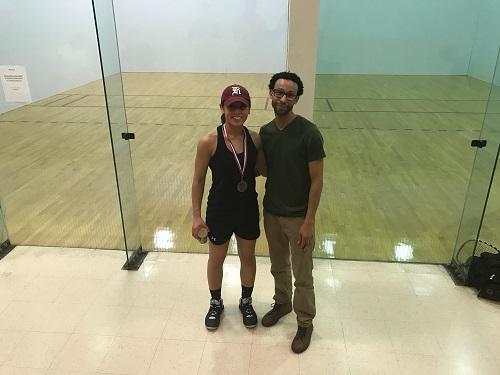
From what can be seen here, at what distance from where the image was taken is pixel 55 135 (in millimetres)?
3549

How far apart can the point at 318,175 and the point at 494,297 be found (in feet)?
4.29

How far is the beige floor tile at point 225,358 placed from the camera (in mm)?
1714

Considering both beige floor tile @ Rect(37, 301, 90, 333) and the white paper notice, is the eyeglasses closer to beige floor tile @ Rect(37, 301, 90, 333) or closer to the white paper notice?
beige floor tile @ Rect(37, 301, 90, 333)

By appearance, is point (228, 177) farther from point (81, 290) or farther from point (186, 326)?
point (81, 290)

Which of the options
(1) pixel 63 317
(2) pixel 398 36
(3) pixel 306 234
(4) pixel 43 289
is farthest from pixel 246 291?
(2) pixel 398 36

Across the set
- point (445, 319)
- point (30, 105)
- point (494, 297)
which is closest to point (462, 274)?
point (494, 297)

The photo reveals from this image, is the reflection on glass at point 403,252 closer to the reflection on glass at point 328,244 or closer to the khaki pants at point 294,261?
the reflection on glass at point 328,244

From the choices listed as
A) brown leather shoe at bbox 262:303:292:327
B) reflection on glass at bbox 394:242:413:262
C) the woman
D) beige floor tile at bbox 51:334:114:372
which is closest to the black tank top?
the woman

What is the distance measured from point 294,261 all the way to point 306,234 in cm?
18

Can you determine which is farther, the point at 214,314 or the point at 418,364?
the point at 214,314

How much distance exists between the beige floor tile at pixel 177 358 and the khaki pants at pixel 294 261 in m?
0.46

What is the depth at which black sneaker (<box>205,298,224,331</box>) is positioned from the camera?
1.94 metres

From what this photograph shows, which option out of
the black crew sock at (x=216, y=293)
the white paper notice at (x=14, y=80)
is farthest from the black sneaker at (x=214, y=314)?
the white paper notice at (x=14, y=80)

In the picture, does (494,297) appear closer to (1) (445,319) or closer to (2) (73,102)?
(1) (445,319)
